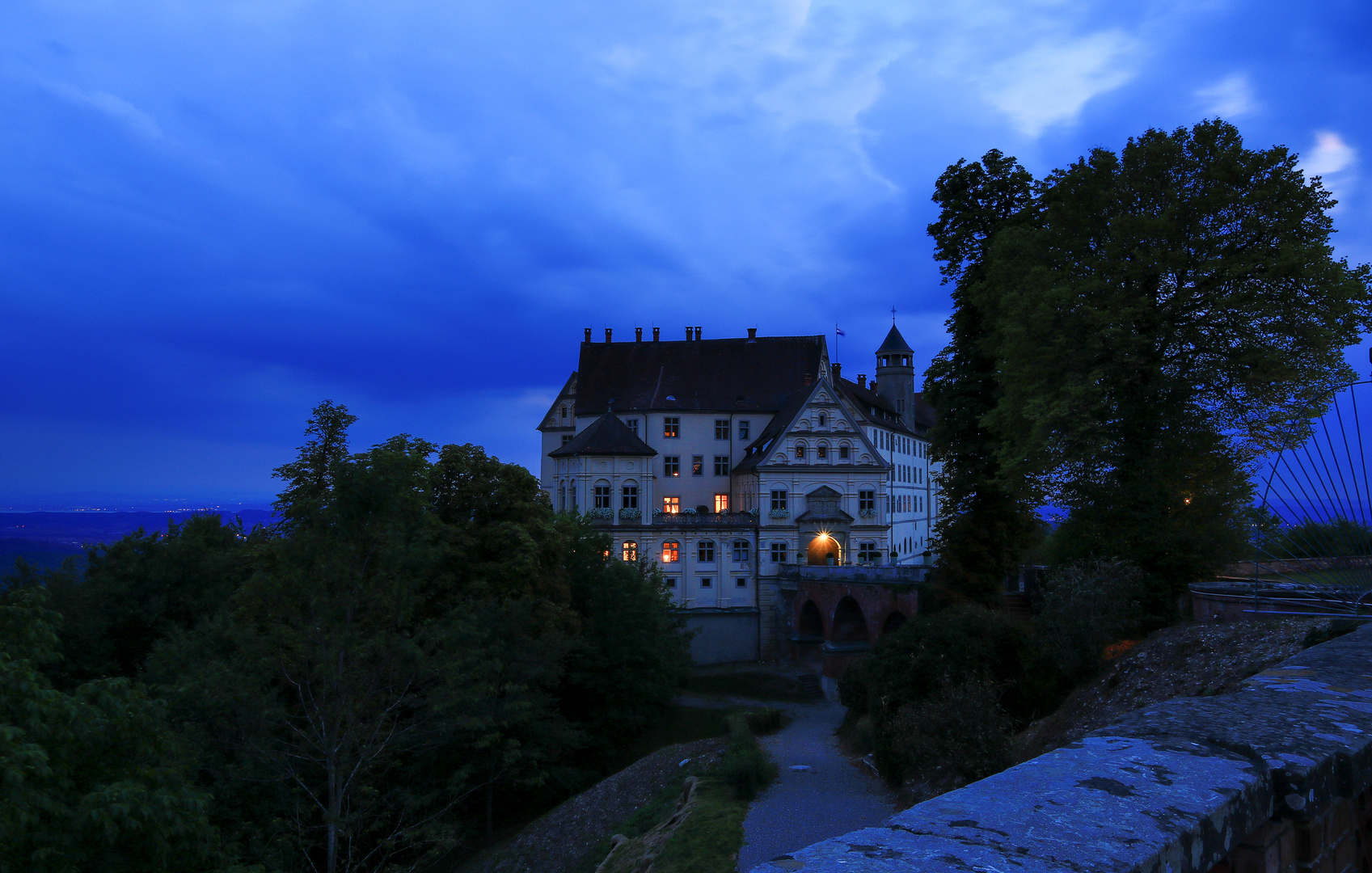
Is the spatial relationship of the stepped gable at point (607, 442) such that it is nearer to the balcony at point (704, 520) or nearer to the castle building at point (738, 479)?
the castle building at point (738, 479)

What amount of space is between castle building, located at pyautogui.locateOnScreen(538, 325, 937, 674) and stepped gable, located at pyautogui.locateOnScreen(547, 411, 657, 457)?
0.08 m

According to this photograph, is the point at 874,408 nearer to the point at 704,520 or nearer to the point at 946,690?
the point at 704,520

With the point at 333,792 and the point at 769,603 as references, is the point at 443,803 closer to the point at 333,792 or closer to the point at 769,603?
the point at 333,792

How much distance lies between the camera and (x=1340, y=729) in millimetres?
3639

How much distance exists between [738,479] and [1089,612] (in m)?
39.7

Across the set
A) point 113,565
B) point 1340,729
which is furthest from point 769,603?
point 1340,729

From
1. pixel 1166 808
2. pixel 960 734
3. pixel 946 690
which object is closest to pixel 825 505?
pixel 946 690

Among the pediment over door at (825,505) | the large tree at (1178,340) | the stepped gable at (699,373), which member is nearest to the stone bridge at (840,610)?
the pediment over door at (825,505)

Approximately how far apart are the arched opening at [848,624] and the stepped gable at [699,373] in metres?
17.7

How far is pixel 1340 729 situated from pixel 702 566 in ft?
164

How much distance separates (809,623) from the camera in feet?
161

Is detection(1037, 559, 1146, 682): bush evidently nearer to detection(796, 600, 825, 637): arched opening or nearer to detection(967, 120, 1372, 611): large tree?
detection(967, 120, 1372, 611): large tree

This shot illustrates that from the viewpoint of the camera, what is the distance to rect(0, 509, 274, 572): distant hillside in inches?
1937

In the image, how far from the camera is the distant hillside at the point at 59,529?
4919 centimetres
